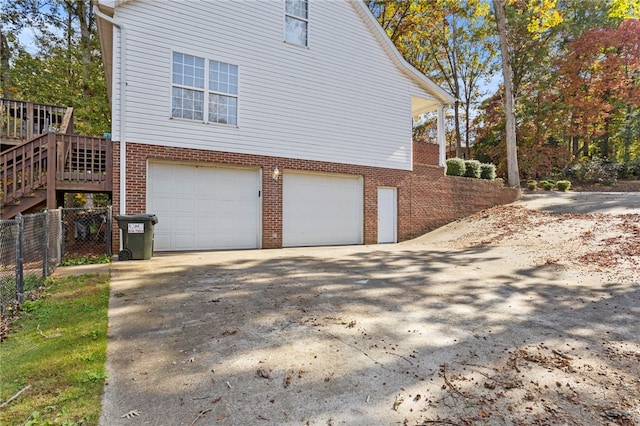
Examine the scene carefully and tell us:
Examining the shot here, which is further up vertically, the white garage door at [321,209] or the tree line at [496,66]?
the tree line at [496,66]

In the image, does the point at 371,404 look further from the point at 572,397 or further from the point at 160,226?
the point at 160,226

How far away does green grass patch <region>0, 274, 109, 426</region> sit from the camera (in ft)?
7.27

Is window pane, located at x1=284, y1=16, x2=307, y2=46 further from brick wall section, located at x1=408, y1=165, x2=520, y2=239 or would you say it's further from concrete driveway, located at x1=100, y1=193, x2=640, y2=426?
concrete driveway, located at x1=100, y1=193, x2=640, y2=426

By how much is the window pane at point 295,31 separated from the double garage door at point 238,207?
4286 mm

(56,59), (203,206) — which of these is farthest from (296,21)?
(56,59)

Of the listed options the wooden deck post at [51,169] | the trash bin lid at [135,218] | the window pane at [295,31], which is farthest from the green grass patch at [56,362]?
the window pane at [295,31]

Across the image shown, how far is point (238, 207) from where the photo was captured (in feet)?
33.5

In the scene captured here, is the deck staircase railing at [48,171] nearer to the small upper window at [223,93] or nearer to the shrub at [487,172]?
the small upper window at [223,93]

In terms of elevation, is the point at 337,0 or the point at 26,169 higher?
the point at 337,0

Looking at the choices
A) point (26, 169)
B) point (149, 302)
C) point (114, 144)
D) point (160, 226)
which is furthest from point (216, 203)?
point (149, 302)

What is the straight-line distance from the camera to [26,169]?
25.9 feet

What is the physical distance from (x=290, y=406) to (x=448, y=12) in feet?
83.3

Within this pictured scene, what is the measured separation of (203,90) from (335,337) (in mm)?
8231

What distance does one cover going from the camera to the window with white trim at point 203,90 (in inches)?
360
